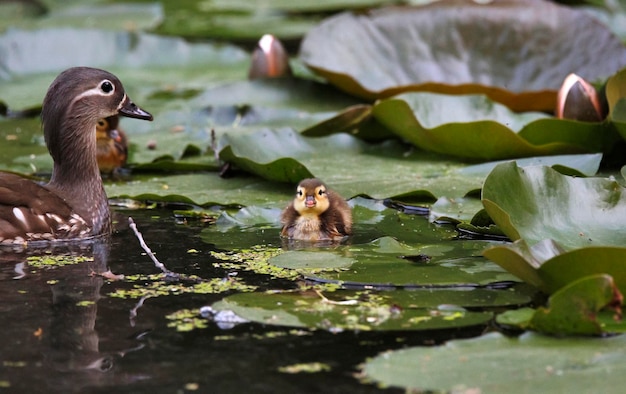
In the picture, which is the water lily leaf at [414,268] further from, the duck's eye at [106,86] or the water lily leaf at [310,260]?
the duck's eye at [106,86]

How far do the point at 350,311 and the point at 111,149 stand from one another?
3.77m

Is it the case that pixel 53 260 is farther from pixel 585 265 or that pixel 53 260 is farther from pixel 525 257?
pixel 585 265

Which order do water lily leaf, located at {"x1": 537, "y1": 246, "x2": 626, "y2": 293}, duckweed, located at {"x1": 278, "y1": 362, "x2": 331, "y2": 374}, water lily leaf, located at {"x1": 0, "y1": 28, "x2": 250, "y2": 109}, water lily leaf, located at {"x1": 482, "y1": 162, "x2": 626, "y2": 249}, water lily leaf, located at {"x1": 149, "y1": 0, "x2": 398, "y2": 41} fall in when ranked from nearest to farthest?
duckweed, located at {"x1": 278, "y1": 362, "x2": 331, "y2": 374} → water lily leaf, located at {"x1": 537, "y1": 246, "x2": 626, "y2": 293} → water lily leaf, located at {"x1": 482, "y1": 162, "x2": 626, "y2": 249} → water lily leaf, located at {"x1": 0, "y1": 28, "x2": 250, "y2": 109} → water lily leaf, located at {"x1": 149, "y1": 0, "x2": 398, "y2": 41}

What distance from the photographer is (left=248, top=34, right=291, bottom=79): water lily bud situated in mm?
9633

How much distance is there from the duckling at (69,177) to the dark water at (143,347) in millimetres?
850

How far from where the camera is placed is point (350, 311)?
471 centimetres

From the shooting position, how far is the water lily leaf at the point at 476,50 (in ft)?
28.9

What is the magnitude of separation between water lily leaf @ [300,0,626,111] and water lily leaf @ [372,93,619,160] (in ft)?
2.93

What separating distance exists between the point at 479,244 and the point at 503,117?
6.60ft

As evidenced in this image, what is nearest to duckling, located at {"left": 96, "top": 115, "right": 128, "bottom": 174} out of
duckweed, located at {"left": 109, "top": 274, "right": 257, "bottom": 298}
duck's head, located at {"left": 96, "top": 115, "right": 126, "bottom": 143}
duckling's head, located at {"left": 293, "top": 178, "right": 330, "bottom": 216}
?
duck's head, located at {"left": 96, "top": 115, "right": 126, "bottom": 143}

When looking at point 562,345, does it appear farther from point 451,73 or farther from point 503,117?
point 451,73

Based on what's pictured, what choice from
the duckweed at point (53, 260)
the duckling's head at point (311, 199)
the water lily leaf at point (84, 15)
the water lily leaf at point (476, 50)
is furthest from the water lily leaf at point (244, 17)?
the duckweed at point (53, 260)

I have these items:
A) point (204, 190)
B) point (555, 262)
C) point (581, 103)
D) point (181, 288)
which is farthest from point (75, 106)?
point (555, 262)

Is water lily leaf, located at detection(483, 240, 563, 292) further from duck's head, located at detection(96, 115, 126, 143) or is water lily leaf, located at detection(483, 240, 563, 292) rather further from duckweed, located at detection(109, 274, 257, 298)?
duck's head, located at detection(96, 115, 126, 143)
